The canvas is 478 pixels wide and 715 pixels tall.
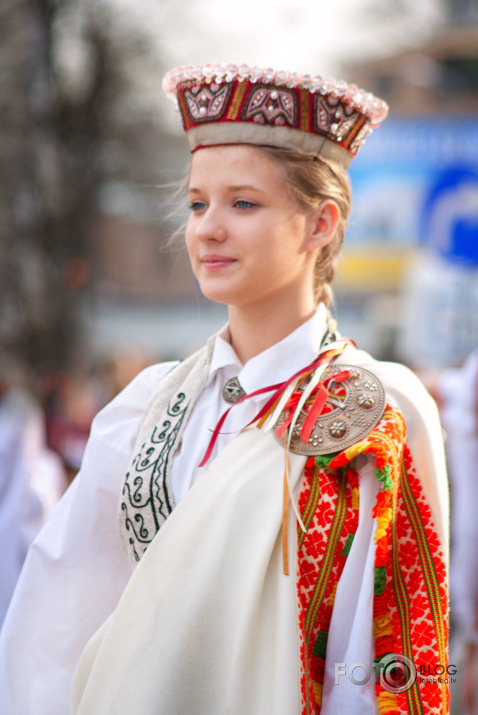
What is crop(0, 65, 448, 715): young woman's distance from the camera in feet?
5.18

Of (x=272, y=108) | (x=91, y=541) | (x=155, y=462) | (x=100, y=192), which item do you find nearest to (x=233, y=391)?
(x=155, y=462)

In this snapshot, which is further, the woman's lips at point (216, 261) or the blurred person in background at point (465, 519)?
the blurred person in background at point (465, 519)

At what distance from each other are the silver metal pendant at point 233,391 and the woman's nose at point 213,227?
1.05ft

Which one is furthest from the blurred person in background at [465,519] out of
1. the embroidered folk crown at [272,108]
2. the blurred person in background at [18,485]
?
the embroidered folk crown at [272,108]

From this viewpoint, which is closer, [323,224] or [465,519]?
[323,224]

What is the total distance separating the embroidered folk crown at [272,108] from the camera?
5.69 feet

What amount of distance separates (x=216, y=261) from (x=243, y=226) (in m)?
0.10

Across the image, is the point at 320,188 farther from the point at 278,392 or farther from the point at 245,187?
the point at 278,392

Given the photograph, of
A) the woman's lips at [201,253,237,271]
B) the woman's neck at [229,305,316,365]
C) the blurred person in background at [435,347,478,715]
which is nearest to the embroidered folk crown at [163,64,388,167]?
the woman's lips at [201,253,237,271]

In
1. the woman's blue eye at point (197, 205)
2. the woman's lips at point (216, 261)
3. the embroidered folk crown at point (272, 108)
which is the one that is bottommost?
the woman's lips at point (216, 261)

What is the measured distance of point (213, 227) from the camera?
174cm

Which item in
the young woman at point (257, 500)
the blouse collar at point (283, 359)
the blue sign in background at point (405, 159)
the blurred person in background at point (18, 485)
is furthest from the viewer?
the blue sign in background at point (405, 159)

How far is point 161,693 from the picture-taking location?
5.16 ft

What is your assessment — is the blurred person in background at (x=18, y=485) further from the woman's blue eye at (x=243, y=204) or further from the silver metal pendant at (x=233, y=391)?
the woman's blue eye at (x=243, y=204)
